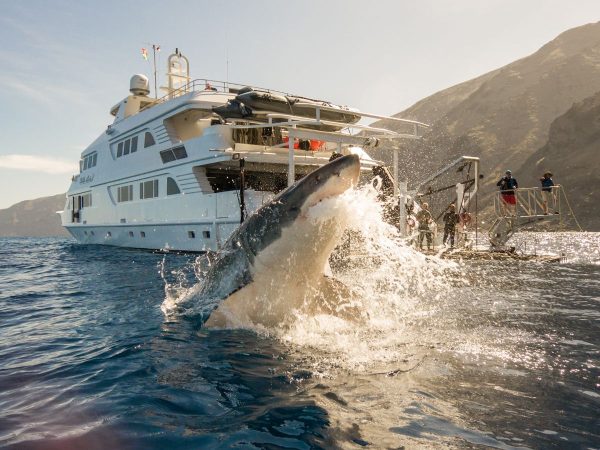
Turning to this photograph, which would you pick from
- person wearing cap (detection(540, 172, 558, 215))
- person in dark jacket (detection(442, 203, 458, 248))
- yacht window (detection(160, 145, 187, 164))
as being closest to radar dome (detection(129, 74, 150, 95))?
yacht window (detection(160, 145, 187, 164))

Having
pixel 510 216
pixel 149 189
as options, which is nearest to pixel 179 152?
pixel 149 189

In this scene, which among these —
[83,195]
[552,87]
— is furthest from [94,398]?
[552,87]

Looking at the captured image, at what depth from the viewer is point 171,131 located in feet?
64.3

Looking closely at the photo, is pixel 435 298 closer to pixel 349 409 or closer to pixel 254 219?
pixel 254 219

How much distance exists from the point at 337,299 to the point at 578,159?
93443 millimetres

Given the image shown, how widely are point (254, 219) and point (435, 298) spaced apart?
4505 mm

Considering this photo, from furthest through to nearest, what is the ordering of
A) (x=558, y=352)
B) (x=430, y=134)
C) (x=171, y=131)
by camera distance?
(x=430, y=134) < (x=171, y=131) < (x=558, y=352)

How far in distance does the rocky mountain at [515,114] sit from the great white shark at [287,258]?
3788 inches

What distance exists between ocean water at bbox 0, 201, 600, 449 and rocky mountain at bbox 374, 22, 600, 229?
312 ft

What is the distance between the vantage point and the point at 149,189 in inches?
833

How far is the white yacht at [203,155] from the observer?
15125mm

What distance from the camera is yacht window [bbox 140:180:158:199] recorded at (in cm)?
2064

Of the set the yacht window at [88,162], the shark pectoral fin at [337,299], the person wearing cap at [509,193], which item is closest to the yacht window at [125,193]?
the yacht window at [88,162]

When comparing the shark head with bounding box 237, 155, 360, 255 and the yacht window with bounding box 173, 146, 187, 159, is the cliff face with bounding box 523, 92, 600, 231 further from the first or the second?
the shark head with bounding box 237, 155, 360, 255
